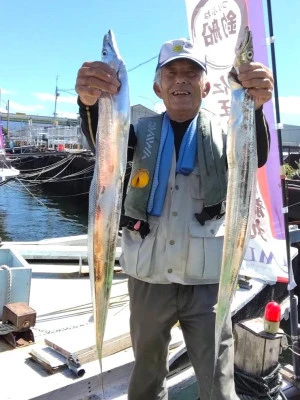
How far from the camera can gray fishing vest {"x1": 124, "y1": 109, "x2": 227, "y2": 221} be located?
2.74 m

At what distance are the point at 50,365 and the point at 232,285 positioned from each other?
2211mm

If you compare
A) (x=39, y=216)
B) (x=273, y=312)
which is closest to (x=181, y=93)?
(x=273, y=312)

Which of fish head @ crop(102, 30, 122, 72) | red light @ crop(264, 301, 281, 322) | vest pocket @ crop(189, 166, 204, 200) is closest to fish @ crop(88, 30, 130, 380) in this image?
fish head @ crop(102, 30, 122, 72)

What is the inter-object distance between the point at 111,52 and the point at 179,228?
121 centimetres

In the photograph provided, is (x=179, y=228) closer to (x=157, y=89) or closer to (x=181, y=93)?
(x=181, y=93)

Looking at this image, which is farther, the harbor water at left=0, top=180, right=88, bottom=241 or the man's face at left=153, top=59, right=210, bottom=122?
the harbor water at left=0, top=180, right=88, bottom=241

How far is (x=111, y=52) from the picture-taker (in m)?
2.13

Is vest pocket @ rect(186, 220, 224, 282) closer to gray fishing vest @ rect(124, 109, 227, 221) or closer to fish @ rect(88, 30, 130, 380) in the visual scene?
gray fishing vest @ rect(124, 109, 227, 221)

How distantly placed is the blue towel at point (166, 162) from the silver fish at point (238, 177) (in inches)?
26.6

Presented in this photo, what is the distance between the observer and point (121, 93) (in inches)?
82.9

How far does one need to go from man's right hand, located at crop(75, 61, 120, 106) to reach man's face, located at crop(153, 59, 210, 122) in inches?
27.9

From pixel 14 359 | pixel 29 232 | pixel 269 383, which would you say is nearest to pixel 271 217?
pixel 269 383

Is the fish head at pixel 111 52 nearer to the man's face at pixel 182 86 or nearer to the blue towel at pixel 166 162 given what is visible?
the man's face at pixel 182 86

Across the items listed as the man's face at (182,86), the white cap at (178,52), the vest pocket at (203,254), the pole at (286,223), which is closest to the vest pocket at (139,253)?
the vest pocket at (203,254)
